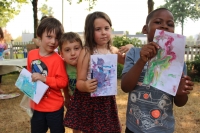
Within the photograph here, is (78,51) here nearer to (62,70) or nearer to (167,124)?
(62,70)

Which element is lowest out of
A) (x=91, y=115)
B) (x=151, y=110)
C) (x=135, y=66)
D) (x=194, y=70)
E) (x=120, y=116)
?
(x=120, y=116)

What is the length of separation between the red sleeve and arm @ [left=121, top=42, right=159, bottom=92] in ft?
2.01

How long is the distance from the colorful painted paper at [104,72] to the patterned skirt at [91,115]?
14 cm

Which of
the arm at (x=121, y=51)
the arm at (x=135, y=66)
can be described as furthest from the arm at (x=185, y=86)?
the arm at (x=121, y=51)

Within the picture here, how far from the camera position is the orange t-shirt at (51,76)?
1807 millimetres

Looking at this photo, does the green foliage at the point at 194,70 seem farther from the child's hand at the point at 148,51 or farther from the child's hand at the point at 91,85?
the child's hand at the point at 148,51

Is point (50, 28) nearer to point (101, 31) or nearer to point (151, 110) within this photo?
point (101, 31)

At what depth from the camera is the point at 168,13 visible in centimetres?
132

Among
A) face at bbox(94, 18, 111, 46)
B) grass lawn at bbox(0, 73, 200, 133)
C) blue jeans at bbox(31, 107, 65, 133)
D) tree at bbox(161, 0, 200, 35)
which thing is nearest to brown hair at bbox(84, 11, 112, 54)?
face at bbox(94, 18, 111, 46)

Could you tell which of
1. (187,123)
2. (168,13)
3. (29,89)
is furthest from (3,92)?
(168,13)

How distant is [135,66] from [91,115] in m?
0.66

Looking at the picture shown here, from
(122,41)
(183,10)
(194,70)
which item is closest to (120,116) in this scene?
(122,41)

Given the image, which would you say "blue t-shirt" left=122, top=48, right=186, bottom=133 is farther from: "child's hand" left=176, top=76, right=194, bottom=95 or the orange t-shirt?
the orange t-shirt

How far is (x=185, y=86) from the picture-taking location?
4.21 feet
